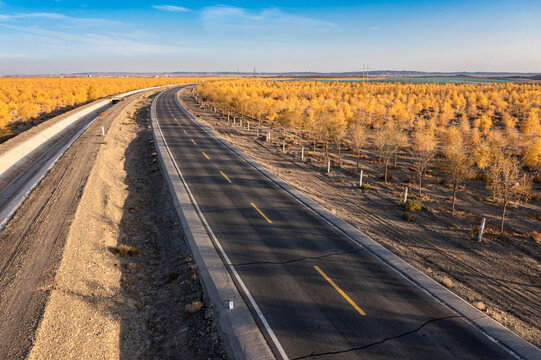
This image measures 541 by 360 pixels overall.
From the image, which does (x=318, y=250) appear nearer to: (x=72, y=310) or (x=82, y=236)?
(x=72, y=310)

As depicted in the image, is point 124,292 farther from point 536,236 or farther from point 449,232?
point 536,236

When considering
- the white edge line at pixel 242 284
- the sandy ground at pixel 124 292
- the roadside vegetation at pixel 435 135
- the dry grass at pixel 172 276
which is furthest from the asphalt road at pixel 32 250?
the roadside vegetation at pixel 435 135

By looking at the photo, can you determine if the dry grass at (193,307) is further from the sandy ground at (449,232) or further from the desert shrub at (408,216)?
the desert shrub at (408,216)

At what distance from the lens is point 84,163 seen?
2525cm

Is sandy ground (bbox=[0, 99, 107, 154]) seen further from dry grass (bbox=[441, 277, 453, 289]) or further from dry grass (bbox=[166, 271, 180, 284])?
dry grass (bbox=[441, 277, 453, 289])

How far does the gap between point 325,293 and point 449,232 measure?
10.4m

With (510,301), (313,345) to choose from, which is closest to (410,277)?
(510,301)

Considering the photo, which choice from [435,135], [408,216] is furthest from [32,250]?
[435,135]

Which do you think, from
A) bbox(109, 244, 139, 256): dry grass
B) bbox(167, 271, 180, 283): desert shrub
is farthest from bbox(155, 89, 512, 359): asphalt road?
bbox(109, 244, 139, 256): dry grass

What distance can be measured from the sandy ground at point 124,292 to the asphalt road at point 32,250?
40cm

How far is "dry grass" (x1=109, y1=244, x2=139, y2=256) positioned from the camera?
13750mm

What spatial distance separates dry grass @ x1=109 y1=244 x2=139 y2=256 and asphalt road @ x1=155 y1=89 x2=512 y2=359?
153 inches

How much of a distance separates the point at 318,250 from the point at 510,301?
7217mm

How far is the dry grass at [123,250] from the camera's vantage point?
1375 cm
